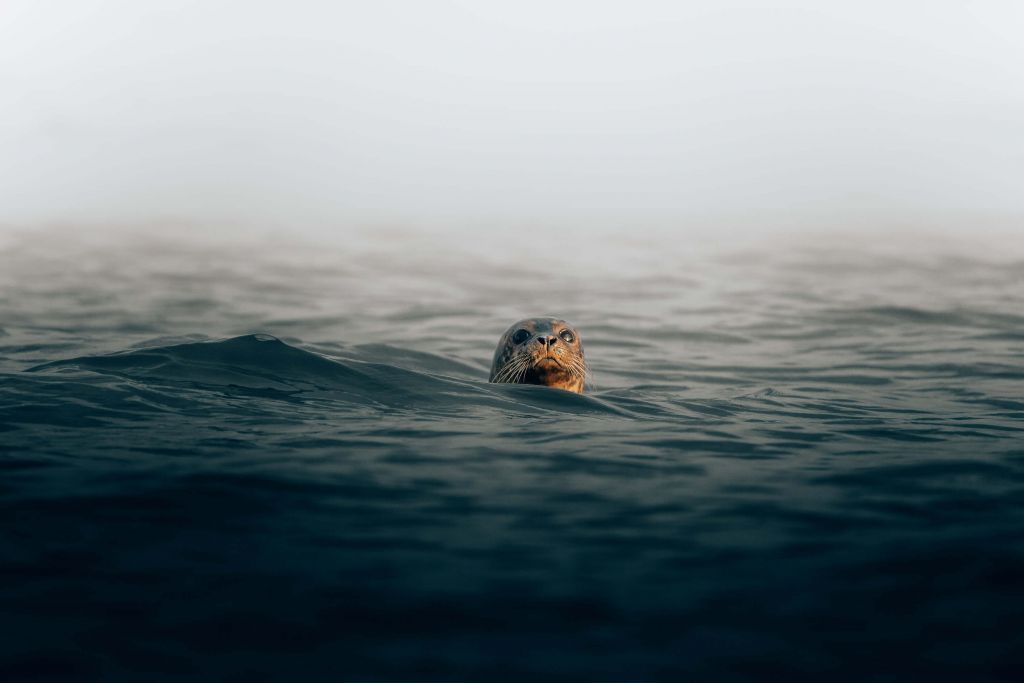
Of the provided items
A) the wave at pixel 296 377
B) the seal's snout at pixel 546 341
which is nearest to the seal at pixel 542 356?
the seal's snout at pixel 546 341

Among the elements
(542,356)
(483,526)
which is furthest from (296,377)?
(483,526)

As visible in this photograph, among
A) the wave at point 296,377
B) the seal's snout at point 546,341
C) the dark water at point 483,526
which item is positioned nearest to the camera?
the dark water at point 483,526

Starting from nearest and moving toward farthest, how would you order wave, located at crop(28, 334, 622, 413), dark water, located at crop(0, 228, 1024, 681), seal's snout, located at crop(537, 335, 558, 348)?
dark water, located at crop(0, 228, 1024, 681) → wave, located at crop(28, 334, 622, 413) → seal's snout, located at crop(537, 335, 558, 348)

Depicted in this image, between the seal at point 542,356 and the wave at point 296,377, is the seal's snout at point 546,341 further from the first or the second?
the wave at point 296,377

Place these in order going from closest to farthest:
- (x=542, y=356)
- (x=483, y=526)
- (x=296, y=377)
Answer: (x=483, y=526) → (x=296, y=377) → (x=542, y=356)

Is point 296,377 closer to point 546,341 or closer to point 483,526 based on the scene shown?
point 546,341

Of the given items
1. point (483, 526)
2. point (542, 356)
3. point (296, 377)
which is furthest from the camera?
point (542, 356)

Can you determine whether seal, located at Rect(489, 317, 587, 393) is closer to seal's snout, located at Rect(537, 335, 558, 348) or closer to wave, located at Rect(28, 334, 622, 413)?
seal's snout, located at Rect(537, 335, 558, 348)

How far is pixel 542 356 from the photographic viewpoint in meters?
10.8

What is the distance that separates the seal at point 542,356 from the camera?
1081cm

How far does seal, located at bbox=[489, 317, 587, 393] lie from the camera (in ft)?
35.5

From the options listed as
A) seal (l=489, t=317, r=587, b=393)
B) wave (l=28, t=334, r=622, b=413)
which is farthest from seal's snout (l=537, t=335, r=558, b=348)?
wave (l=28, t=334, r=622, b=413)

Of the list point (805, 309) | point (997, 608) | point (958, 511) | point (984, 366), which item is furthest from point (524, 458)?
point (805, 309)

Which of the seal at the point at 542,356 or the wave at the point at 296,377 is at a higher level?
the seal at the point at 542,356
